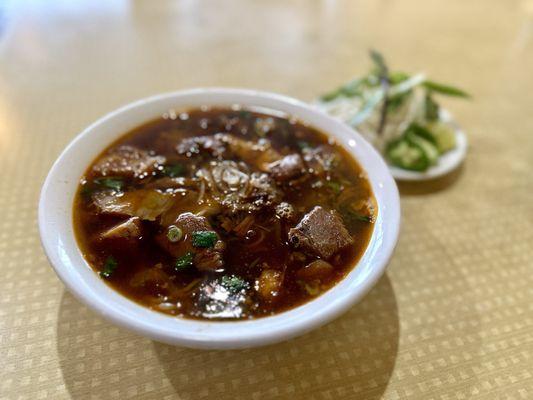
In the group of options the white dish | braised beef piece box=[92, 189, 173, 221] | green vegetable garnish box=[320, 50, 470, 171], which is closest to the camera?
braised beef piece box=[92, 189, 173, 221]

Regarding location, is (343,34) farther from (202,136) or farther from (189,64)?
(202,136)

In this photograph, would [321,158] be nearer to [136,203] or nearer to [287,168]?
[287,168]

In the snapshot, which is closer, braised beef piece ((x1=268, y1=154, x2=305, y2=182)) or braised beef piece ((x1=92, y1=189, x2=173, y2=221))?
braised beef piece ((x1=92, y1=189, x2=173, y2=221))

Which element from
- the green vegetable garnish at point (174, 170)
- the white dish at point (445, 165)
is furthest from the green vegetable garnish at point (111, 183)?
the white dish at point (445, 165)

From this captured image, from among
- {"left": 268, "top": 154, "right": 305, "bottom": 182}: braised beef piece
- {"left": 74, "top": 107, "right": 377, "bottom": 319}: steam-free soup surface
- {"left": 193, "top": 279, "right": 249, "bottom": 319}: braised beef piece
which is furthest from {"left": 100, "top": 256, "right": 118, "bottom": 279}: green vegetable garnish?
{"left": 268, "top": 154, "right": 305, "bottom": 182}: braised beef piece

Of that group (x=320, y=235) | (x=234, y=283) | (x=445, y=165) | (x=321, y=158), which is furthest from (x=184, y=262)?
(x=445, y=165)

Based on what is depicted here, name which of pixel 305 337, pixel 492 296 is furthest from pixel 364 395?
pixel 492 296

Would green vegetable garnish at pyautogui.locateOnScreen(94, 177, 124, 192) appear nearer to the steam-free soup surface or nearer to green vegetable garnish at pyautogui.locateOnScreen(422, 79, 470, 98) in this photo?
the steam-free soup surface
